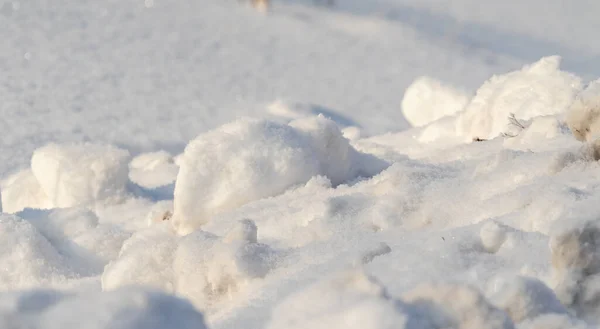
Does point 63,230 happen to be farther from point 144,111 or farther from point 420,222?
point 144,111

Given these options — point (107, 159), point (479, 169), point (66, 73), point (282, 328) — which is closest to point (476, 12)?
point (66, 73)

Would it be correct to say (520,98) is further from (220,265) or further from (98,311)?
(98,311)

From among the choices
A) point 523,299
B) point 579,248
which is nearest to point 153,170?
point 579,248

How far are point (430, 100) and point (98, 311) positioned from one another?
4.00 meters

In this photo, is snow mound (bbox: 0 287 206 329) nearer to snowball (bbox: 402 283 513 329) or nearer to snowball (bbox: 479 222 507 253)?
snowball (bbox: 402 283 513 329)

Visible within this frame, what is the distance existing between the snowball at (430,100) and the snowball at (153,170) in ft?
4.82

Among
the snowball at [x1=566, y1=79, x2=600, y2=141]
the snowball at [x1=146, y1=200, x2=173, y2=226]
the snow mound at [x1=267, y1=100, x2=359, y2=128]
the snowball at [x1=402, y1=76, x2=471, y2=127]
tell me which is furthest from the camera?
the snow mound at [x1=267, y1=100, x2=359, y2=128]

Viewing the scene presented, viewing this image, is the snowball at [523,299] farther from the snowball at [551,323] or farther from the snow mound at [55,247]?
the snow mound at [55,247]

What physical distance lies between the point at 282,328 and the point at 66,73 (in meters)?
5.00

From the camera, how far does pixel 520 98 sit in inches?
129

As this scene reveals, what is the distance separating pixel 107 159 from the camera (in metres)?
3.00

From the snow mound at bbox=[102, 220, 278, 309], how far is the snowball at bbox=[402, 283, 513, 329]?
0.57 m

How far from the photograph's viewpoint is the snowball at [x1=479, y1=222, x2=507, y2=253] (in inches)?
58.4

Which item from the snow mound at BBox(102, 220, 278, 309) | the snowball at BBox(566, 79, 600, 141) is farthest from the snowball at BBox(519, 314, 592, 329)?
the snowball at BBox(566, 79, 600, 141)
